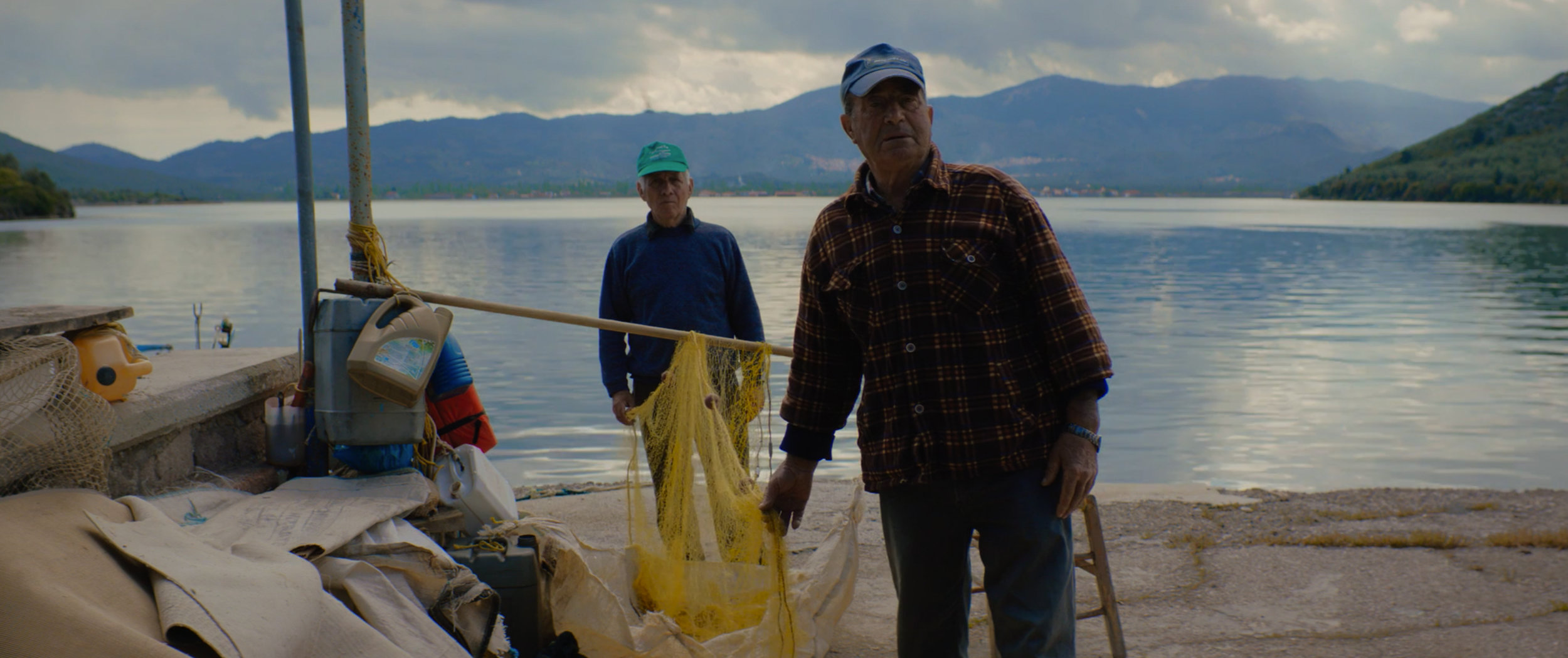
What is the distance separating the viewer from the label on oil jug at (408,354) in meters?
3.56

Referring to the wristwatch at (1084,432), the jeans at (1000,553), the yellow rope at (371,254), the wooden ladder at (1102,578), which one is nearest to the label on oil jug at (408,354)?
the yellow rope at (371,254)

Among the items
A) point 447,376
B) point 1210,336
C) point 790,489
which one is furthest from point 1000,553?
point 1210,336

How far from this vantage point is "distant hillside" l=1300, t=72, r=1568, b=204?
4343 inches

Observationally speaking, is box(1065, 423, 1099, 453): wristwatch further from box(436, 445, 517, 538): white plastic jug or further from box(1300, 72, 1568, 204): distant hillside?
box(1300, 72, 1568, 204): distant hillside

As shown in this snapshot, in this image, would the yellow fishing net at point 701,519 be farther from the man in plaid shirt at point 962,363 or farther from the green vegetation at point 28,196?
the green vegetation at point 28,196

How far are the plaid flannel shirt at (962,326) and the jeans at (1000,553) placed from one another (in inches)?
2.3

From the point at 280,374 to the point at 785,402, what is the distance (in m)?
2.51

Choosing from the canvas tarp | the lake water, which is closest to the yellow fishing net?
the canvas tarp

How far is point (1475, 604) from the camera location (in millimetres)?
4500

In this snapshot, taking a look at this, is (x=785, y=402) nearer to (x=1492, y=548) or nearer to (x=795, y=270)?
(x=1492, y=548)

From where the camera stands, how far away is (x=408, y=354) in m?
3.62

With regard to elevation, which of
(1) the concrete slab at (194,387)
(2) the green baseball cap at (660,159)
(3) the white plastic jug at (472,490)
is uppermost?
(2) the green baseball cap at (660,159)

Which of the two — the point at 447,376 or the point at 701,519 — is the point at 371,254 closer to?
the point at 447,376

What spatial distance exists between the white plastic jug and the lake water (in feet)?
17.3
